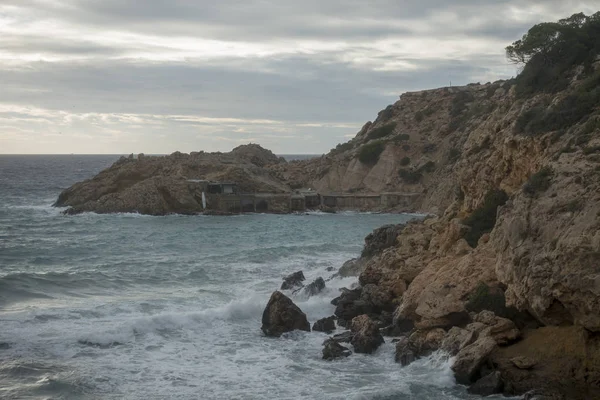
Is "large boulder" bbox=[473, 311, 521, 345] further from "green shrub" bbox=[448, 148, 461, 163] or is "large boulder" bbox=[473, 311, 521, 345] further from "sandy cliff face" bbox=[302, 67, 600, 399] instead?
"green shrub" bbox=[448, 148, 461, 163]

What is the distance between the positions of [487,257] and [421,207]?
44.5 meters

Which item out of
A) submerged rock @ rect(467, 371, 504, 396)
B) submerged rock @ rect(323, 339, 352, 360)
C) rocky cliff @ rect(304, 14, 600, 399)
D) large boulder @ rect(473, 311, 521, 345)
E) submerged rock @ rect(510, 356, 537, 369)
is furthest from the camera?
submerged rock @ rect(323, 339, 352, 360)

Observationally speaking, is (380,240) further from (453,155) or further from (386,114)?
(386,114)

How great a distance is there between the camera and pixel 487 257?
2330cm

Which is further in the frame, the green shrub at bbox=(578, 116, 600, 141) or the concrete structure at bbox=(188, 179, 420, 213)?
the concrete structure at bbox=(188, 179, 420, 213)

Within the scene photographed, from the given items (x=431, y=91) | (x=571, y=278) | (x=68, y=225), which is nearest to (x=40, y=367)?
(x=571, y=278)

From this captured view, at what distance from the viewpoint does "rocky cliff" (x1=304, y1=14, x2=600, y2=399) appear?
17.5 meters

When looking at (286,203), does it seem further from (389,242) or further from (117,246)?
(389,242)

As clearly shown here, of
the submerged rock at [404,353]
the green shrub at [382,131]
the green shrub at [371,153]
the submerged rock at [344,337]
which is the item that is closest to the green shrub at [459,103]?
the green shrub at [382,131]

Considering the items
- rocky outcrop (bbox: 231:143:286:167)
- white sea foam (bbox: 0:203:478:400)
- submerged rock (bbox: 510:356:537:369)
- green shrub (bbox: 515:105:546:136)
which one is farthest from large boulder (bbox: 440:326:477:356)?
rocky outcrop (bbox: 231:143:286:167)

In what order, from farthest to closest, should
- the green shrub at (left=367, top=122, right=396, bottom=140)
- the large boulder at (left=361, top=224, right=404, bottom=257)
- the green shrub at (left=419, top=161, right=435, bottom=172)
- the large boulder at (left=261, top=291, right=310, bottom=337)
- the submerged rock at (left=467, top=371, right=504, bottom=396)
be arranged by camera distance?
1. the green shrub at (left=367, top=122, right=396, bottom=140)
2. the green shrub at (left=419, top=161, right=435, bottom=172)
3. the large boulder at (left=361, top=224, right=404, bottom=257)
4. the large boulder at (left=261, top=291, right=310, bottom=337)
5. the submerged rock at (left=467, top=371, right=504, bottom=396)

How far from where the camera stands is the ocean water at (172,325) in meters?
18.9

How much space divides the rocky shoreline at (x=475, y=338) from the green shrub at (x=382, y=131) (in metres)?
56.0

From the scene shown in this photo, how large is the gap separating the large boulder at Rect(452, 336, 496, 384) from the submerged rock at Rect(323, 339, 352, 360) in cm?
361
